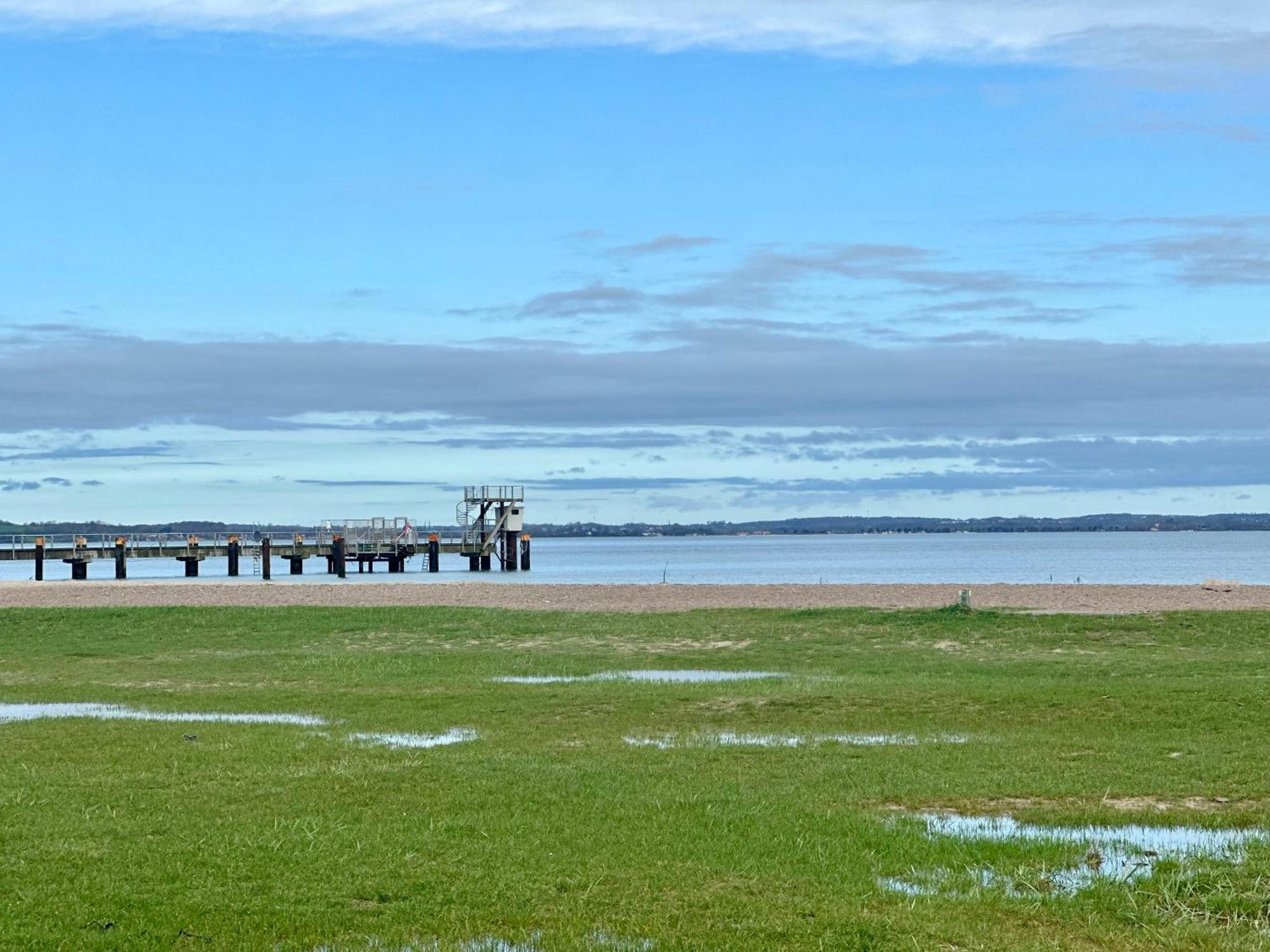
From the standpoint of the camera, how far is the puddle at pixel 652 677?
77.2ft

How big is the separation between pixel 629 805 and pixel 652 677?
39.5 feet

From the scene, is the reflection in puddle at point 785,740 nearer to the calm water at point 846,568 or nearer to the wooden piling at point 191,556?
the calm water at point 846,568

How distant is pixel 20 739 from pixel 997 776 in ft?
36.3

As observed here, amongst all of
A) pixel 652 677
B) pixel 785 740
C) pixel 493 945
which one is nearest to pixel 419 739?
pixel 785 740

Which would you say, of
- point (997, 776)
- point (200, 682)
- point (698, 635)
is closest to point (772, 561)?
point (698, 635)

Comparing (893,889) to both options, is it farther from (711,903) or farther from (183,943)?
(183,943)

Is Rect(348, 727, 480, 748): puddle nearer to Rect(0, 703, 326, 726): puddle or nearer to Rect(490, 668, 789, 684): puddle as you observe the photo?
Rect(0, 703, 326, 726): puddle

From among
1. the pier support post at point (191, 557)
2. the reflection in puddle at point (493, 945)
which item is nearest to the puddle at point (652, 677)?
the reflection in puddle at point (493, 945)

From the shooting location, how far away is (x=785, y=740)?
1677 cm

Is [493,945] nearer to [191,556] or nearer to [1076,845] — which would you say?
[1076,845]

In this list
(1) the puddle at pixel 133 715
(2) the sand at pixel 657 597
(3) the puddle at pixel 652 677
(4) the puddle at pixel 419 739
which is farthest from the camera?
(2) the sand at pixel 657 597

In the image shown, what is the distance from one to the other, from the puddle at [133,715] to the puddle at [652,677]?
4.87 meters

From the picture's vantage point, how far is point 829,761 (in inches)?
593

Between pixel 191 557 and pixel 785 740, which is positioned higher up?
pixel 785 740
